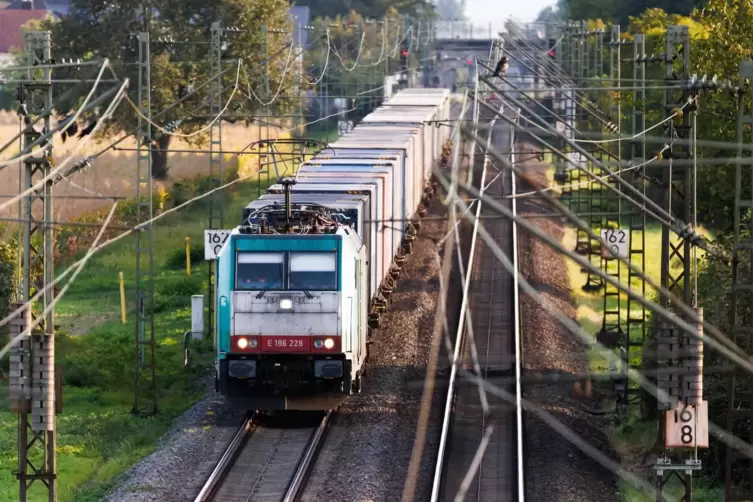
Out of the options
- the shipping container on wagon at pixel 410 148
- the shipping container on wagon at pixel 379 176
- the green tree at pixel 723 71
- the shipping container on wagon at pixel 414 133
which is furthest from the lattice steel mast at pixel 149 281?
the shipping container on wagon at pixel 414 133

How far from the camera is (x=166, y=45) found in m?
49.3

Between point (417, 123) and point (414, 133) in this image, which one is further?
point (417, 123)

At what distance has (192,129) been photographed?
52.1m

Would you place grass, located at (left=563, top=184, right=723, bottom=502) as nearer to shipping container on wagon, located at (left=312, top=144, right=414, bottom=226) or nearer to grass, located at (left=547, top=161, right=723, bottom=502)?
grass, located at (left=547, top=161, right=723, bottom=502)

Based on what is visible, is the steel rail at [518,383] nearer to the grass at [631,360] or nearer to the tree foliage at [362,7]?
the grass at [631,360]

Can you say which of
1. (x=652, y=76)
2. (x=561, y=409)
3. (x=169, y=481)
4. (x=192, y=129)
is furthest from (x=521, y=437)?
(x=192, y=129)

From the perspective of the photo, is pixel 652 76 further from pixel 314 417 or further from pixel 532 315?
pixel 314 417

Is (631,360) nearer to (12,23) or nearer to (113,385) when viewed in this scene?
(113,385)

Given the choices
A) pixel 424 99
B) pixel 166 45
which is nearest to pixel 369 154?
pixel 424 99

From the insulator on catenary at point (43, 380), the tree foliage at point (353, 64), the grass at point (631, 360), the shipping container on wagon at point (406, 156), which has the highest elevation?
the tree foliage at point (353, 64)

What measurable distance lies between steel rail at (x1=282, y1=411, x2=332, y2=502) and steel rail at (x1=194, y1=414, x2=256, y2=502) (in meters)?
0.99

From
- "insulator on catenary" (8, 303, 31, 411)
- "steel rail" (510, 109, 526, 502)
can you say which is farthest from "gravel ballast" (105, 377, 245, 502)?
"steel rail" (510, 109, 526, 502)

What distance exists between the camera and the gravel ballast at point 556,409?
17875mm

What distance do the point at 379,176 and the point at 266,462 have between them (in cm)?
851
